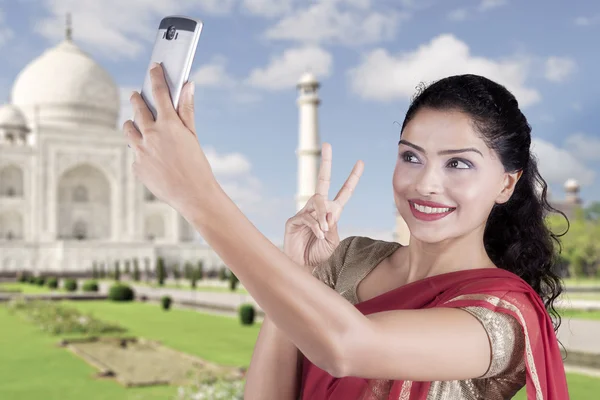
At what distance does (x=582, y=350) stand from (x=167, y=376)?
10.8 feet

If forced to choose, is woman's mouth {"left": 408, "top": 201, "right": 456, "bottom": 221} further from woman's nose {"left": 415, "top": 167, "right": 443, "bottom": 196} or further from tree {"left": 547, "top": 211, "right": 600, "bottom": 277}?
tree {"left": 547, "top": 211, "right": 600, "bottom": 277}

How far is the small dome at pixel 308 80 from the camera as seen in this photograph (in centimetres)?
2050

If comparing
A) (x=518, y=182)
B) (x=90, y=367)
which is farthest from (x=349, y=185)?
(x=90, y=367)

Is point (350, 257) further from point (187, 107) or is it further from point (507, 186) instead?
point (187, 107)

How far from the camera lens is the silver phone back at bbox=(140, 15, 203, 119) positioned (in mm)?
821

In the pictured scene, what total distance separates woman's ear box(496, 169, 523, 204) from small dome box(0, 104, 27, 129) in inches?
1046

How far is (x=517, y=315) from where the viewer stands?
95 cm

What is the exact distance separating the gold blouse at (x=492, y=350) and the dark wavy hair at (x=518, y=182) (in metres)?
0.19

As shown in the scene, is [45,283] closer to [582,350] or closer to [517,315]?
[582,350]

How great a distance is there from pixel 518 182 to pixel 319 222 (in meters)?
0.35

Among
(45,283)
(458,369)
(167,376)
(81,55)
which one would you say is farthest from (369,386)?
(81,55)

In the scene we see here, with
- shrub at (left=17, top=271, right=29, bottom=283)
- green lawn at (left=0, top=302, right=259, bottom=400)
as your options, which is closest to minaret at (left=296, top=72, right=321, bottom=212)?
shrub at (left=17, top=271, right=29, bottom=283)

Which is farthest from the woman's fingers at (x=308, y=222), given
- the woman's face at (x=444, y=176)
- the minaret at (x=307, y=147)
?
the minaret at (x=307, y=147)

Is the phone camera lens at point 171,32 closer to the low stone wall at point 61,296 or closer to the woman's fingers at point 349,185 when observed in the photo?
the woman's fingers at point 349,185
